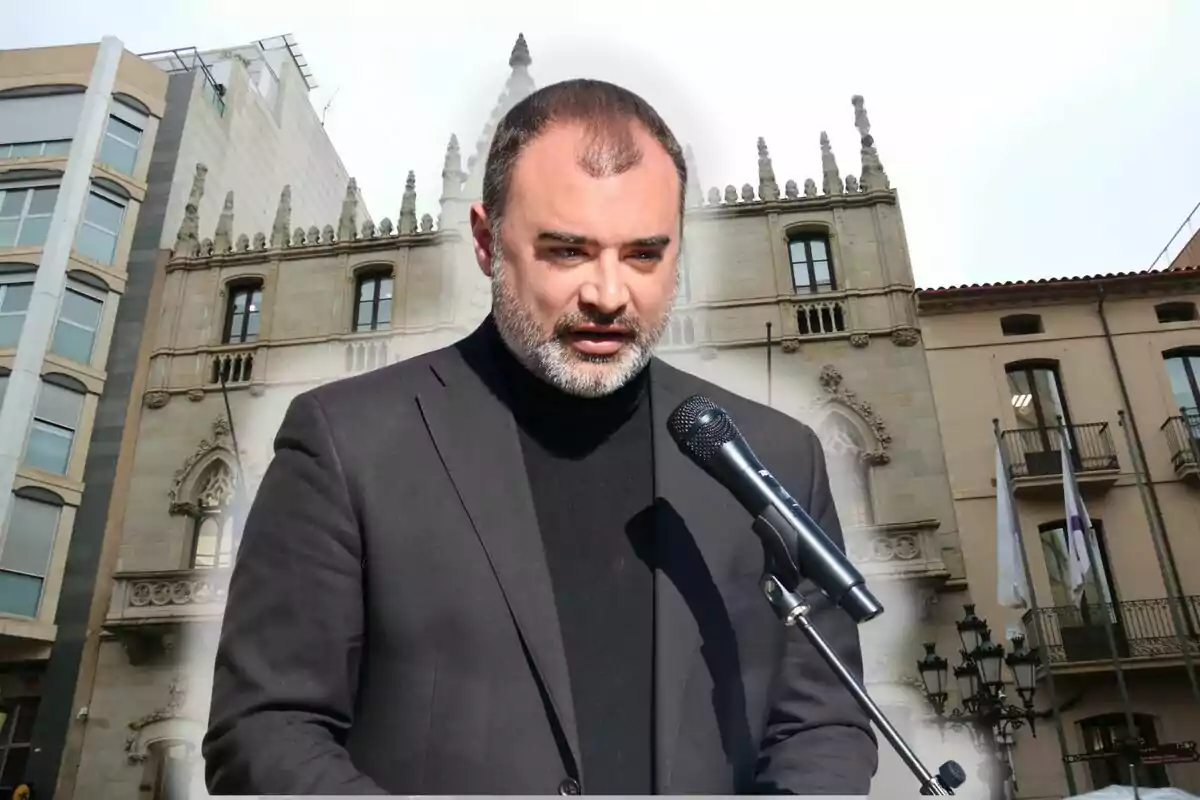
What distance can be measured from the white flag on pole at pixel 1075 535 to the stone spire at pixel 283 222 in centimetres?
361

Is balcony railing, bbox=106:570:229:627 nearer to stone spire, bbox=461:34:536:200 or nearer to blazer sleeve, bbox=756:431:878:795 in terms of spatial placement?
stone spire, bbox=461:34:536:200

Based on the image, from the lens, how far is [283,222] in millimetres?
4004

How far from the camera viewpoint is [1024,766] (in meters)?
3.37

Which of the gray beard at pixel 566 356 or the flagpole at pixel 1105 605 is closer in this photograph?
the gray beard at pixel 566 356

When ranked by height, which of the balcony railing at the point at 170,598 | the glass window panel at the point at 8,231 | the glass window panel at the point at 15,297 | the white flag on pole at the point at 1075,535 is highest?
the glass window panel at the point at 8,231

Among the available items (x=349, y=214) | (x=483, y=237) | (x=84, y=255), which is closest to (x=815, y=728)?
(x=483, y=237)

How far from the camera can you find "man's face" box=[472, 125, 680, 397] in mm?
1806

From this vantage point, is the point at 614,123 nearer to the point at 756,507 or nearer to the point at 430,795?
the point at 756,507

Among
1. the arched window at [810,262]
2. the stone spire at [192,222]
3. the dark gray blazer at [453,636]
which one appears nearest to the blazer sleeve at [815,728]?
the dark gray blazer at [453,636]

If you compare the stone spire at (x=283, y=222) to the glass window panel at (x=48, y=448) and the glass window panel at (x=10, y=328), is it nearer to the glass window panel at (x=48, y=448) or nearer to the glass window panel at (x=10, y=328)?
the glass window panel at (x=10, y=328)

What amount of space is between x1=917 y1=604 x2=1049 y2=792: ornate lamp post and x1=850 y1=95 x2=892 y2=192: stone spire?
192 centimetres

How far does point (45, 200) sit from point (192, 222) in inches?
23.4

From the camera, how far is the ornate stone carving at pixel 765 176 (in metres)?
3.53

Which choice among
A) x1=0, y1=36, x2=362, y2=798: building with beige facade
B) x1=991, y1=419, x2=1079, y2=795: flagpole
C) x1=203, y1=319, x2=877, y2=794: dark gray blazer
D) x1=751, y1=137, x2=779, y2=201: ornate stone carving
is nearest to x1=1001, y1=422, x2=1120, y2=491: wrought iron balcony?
x1=991, y1=419, x2=1079, y2=795: flagpole
